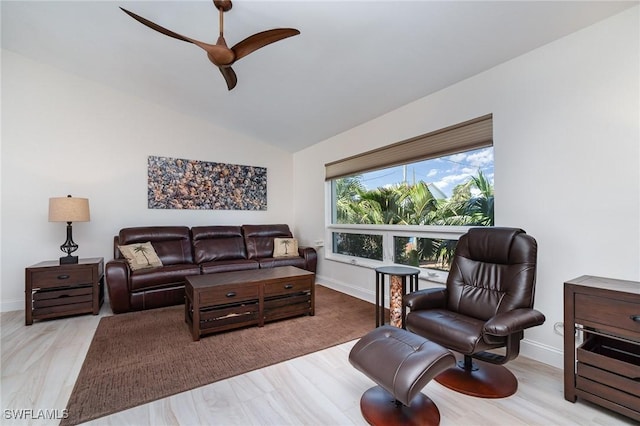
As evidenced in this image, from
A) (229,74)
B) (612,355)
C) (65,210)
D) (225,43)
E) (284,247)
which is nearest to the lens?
(612,355)

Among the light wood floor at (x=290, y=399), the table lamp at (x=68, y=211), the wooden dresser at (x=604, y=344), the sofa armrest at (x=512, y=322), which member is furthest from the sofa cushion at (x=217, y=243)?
the wooden dresser at (x=604, y=344)

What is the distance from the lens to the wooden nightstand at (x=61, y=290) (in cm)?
316

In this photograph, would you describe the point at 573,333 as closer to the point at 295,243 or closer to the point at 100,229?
the point at 295,243

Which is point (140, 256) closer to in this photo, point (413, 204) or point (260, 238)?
point (260, 238)

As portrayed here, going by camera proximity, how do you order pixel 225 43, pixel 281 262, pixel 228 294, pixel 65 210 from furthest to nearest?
pixel 281 262 < pixel 65 210 < pixel 228 294 < pixel 225 43

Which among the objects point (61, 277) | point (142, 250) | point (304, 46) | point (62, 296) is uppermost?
point (304, 46)

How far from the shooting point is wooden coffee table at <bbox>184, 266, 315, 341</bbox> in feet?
9.13

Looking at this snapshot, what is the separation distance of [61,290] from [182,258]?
1349mm

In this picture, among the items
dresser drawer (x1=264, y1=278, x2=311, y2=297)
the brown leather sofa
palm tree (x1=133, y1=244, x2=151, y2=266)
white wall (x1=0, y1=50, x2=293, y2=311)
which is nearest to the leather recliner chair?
dresser drawer (x1=264, y1=278, x2=311, y2=297)

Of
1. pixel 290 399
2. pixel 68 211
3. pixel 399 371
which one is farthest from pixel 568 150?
pixel 68 211

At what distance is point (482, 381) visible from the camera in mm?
1991

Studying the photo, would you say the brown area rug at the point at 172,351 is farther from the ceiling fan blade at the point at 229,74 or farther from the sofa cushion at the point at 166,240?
the ceiling fan blade at the point at 229,74

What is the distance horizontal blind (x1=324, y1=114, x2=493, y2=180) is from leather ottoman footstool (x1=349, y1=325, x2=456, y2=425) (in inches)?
78.2

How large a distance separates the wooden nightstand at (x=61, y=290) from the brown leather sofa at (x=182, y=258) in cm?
23
